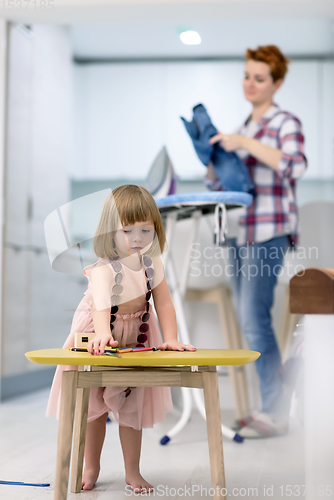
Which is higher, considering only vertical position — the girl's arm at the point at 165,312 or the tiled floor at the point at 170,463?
the girl's arm at the point at 165,312

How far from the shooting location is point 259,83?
1622 millimetres

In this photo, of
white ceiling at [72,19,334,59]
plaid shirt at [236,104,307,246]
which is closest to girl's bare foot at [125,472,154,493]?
plaid shirt at [236,104,307,246]

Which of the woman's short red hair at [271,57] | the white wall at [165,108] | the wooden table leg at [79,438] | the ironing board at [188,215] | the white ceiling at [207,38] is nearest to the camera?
the wooden table leg at [79,438]

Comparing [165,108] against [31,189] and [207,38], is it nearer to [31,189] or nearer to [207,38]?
[207,38]

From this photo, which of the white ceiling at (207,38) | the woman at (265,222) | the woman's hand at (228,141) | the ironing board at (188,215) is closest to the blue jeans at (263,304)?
the woman at (265,222)

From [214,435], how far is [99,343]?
216 mm

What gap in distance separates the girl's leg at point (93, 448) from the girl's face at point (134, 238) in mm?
355

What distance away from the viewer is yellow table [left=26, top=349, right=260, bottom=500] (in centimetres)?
66

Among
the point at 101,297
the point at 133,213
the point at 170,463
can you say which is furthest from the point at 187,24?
the point at 170,463

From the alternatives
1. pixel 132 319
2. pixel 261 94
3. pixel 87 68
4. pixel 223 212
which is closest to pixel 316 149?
pixel 261 94

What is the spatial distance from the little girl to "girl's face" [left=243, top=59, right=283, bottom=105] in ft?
3.02

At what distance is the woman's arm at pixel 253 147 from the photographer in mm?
1501

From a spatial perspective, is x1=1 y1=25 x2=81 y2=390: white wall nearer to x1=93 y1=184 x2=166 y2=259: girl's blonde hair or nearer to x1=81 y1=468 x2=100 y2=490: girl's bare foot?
x1=81 y1=468 x2=100 y2=490: girl's bare foot

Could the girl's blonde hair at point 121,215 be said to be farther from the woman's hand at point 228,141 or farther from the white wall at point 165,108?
the white wall at point 165,108
